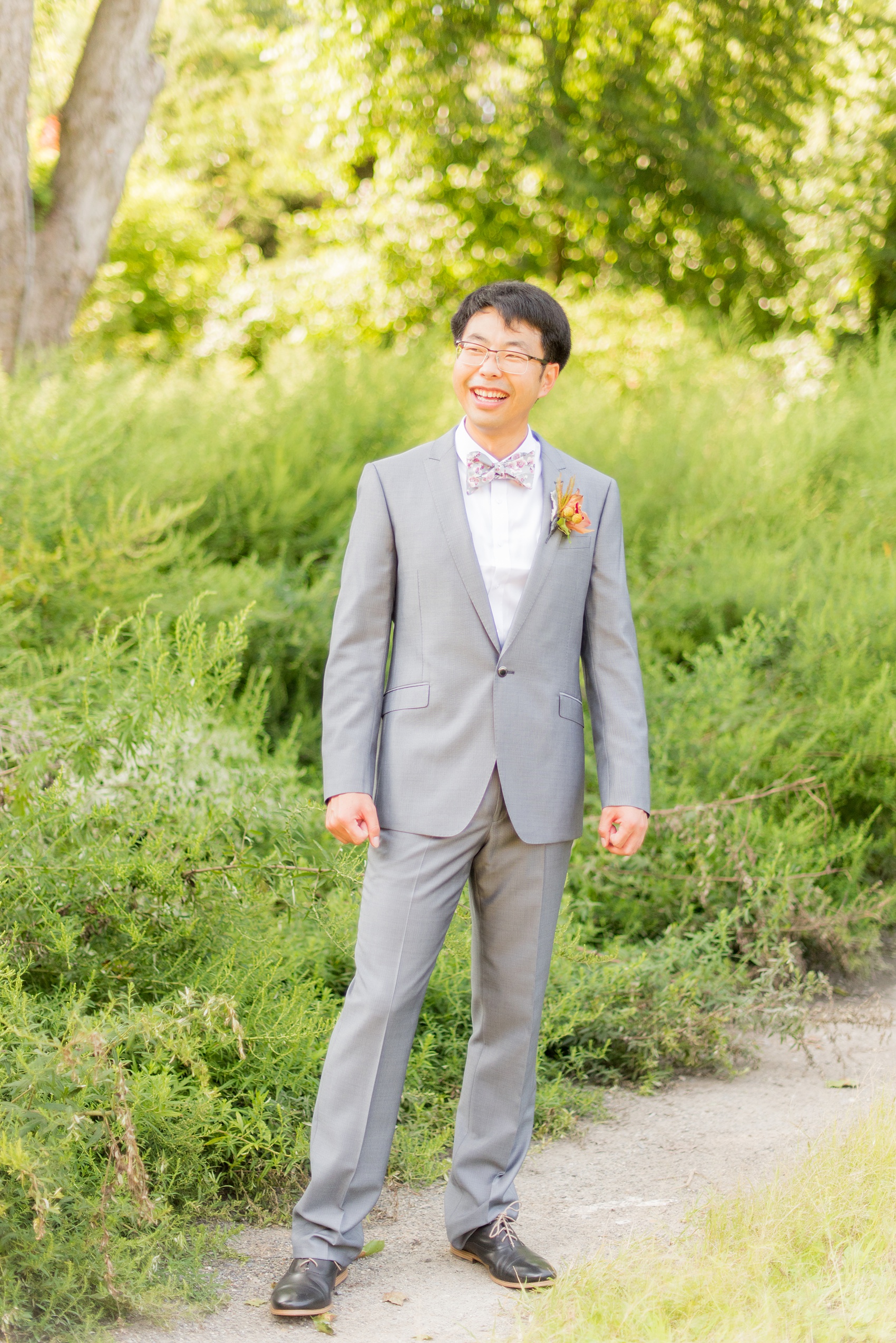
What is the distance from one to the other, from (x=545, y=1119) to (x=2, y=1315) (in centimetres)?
169

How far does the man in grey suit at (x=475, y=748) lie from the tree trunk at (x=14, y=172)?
190 inches

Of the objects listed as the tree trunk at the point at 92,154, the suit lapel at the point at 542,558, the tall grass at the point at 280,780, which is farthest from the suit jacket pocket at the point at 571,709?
the tree trunk at the point at 92,154

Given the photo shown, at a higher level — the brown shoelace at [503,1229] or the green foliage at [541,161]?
the green foliage at [541,161]

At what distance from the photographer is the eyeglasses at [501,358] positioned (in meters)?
2.44

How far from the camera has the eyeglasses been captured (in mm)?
2438

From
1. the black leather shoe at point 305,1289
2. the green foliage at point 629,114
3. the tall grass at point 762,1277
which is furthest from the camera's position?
the green foliage at point 629,114

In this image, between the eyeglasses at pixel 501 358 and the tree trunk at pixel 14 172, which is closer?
the eyeglasses at pixel 501 358

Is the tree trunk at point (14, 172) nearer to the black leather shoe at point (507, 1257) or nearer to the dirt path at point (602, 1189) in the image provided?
the dirt path at point (602, 1189)

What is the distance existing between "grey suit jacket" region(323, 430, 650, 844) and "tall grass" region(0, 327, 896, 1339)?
2.19 ft

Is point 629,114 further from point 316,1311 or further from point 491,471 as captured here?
point 316,1311

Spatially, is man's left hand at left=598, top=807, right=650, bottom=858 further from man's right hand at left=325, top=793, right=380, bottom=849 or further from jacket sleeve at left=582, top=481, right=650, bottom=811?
man's right hand at left=325, top=793, right=380, bottom=849

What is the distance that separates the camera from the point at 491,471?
2504 millimetres

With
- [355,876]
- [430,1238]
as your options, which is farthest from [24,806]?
[430,1238]

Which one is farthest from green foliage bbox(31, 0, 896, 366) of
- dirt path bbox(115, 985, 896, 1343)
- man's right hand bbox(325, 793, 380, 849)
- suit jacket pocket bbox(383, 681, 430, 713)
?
man's right hand bbox(325, 793, 380, 849)
